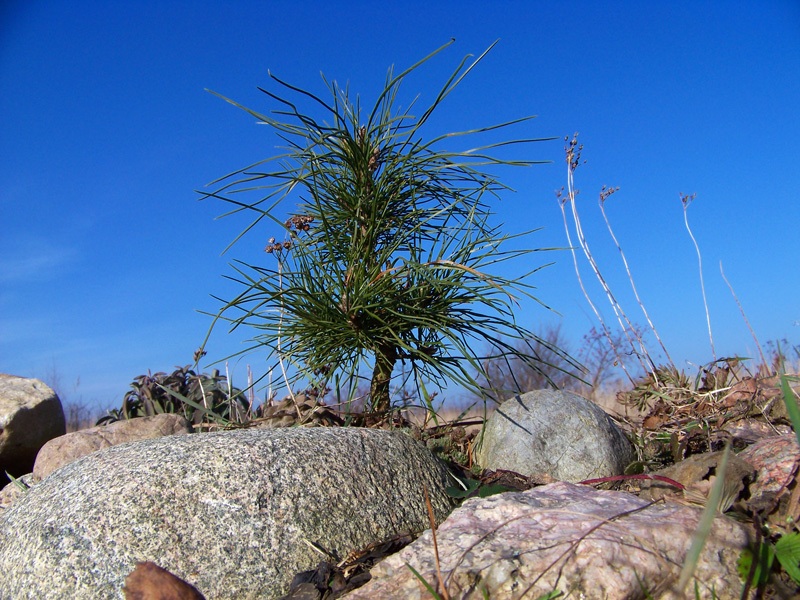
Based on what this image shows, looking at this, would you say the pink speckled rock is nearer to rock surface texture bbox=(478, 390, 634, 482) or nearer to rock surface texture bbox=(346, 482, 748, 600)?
rock surface texture bbox=(346, 482, 748, 600)

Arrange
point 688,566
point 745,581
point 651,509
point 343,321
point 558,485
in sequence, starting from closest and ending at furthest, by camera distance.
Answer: point 688,566 → point 745,581 → point 651,509 → point 558,485 → point 343,321

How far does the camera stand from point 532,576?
1.28m

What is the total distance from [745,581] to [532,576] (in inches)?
19.0

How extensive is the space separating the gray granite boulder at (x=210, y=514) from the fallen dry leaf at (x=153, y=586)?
0.99 feet

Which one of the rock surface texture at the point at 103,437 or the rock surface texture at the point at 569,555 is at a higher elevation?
the rock surface texture at the point at 103,437

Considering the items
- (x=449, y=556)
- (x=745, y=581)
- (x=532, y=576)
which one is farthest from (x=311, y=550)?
(x=745, y=581)

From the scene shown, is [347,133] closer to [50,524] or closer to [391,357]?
[391,357]

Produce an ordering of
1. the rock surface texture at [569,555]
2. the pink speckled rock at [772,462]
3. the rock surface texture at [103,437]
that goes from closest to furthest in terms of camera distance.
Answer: the rock surface texture at [569,555], the pink speckled rock at [772,462], the rock surface texture at [103,437]

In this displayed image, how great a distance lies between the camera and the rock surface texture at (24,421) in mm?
4918

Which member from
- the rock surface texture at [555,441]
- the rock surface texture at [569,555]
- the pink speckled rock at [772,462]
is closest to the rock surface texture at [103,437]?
the rock surface texture at [555,441]

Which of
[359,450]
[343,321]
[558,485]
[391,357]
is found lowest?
[558,485]

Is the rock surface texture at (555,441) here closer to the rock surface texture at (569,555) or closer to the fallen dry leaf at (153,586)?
the rock surface texture at (569,555)

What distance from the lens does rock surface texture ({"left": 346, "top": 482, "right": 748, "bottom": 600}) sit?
126 centimetres

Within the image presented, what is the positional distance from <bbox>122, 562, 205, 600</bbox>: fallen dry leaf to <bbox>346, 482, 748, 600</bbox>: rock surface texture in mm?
432
